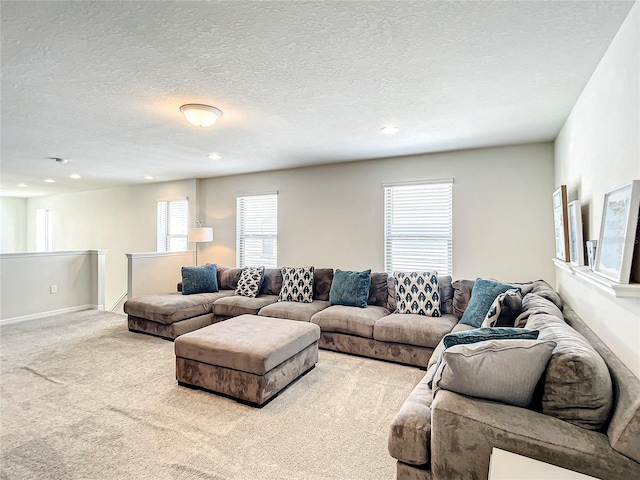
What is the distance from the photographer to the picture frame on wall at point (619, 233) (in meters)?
1.47

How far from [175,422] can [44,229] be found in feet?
33.5

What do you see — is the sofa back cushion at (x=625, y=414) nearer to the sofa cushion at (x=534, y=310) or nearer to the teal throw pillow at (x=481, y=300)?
the sofa cushion at (x=534, y=310)

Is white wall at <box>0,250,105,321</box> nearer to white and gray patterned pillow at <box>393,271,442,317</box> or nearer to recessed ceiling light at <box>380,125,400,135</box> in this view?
white and gray patterned pillow at <box>393,271,442,317</box>

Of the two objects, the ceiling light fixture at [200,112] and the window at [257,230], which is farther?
the window at [257,230]

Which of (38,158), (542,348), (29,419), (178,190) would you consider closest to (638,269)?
(542,348)

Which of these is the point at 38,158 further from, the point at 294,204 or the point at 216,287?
the point at 294,204

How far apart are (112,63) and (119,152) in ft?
9.00

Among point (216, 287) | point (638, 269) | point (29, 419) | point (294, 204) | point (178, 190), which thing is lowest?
point (29, 419)

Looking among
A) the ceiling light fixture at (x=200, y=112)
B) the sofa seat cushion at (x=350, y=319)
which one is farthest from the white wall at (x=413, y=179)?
the ceiling light fixture at (x=200, y=112)

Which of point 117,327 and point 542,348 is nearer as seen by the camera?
point 542,348

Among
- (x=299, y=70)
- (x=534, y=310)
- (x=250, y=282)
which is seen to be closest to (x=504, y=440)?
(x=534, y=310)

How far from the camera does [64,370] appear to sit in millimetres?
3293

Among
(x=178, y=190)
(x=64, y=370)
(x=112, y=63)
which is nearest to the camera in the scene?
(x=112, y=63)

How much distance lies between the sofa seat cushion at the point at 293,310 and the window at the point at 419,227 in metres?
1.31
